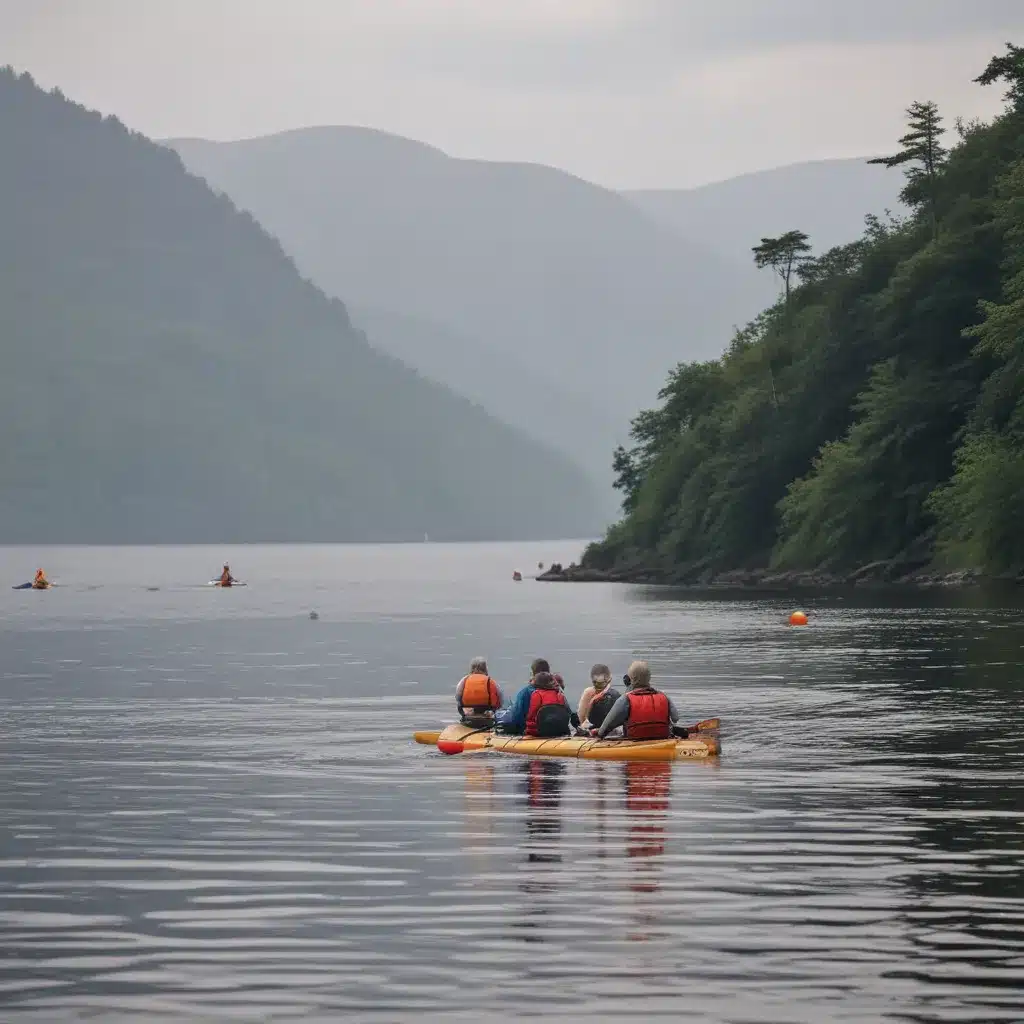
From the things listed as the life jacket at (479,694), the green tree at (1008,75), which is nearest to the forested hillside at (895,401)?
the green tree at (1008,75)

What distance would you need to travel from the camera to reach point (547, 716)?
136 ft

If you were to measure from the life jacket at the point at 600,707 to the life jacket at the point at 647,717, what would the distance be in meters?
1.53

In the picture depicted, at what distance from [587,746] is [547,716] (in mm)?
1592

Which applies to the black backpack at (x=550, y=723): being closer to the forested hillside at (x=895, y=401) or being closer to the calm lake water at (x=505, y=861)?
the calm lake water at (x=505, y=861)

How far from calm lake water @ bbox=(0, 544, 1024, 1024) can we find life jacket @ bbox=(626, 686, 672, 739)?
3.45 feet

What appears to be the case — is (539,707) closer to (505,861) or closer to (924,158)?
(505,861)

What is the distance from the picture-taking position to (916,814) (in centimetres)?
3070

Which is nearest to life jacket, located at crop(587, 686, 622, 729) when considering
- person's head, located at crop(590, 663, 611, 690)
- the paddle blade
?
person's head, located at crop(590, 663, 611, 690)

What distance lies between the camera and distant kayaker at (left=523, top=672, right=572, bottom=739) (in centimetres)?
4147

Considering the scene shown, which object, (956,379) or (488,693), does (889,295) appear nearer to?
(956,379)

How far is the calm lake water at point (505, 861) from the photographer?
19172 millimetres

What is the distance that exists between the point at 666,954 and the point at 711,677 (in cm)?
4495

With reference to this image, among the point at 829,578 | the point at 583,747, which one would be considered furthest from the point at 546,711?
the point at 829,578

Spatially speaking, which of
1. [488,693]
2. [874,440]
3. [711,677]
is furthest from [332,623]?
[488,693]
